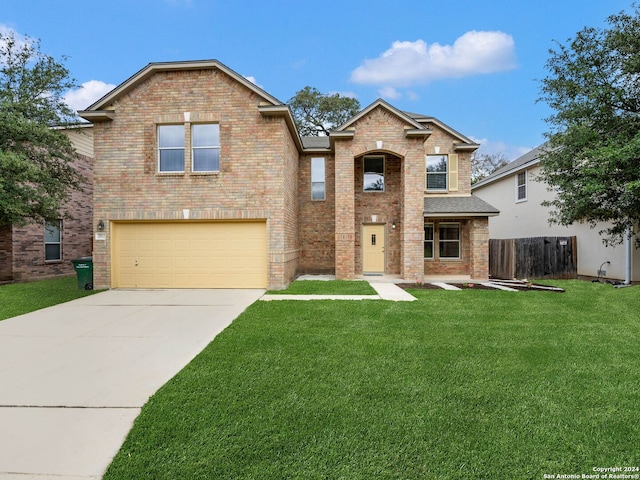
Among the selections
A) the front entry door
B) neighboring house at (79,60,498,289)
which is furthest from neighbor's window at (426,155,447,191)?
neighboring house at (79,60,498,289)

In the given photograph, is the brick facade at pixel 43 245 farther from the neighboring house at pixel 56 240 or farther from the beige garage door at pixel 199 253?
the beige garage door at pixel 199 253

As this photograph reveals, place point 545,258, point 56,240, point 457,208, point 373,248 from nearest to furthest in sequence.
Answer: point 457,208 → point 545,258 → point 373,248 → point 56,240

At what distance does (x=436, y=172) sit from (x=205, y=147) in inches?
385

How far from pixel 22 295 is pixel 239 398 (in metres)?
10.3

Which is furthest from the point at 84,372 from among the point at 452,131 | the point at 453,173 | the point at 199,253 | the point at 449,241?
the point at 452,131

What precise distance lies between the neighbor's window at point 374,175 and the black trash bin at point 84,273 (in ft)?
35.2

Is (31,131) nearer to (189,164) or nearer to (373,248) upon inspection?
(189,164)

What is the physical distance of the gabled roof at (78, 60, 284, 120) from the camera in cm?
1023

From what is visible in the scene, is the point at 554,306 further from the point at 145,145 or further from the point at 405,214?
the point at 145,145

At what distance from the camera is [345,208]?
12.5 meters

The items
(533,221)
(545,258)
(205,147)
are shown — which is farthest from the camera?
(533,221)

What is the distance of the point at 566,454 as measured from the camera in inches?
100

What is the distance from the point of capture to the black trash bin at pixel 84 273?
10.7m

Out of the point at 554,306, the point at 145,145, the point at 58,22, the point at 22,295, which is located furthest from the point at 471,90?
the point at 22,295
